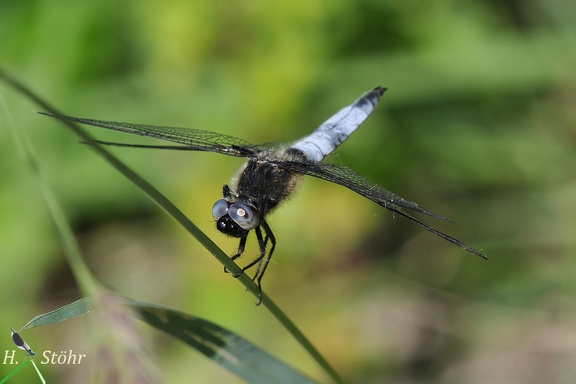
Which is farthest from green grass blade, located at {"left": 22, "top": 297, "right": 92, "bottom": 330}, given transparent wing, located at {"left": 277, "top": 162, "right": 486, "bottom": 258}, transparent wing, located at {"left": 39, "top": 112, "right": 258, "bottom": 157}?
transparent wing, located at {"left": 277, "top": 162, "right": 486, "bottom": 258}

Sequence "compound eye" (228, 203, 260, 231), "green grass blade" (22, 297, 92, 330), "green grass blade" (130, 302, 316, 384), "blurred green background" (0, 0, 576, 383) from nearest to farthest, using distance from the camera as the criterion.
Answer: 1. "green grass blade" (22, 297, 92, 330)
2. "green grass blade" (130, 302, 316, 384)
3. "compound eye" (228, 203, 260, 231)
4. "blurred green background" (0, 0, 576, 383)

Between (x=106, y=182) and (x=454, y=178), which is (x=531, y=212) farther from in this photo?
(x=106, y=182)

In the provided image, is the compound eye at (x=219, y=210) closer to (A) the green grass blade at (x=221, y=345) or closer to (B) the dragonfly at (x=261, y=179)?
(B) the dragonfly at (x=261, y=179)

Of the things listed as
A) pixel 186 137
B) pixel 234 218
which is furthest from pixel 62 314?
pixel 186 137

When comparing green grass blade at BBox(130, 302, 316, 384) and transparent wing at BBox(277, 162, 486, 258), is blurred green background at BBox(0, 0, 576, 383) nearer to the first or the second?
transparent wing at BBox(277, 162, 486, 258)

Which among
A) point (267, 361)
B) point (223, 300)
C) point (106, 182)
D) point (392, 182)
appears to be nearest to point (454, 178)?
point (392, 182)
